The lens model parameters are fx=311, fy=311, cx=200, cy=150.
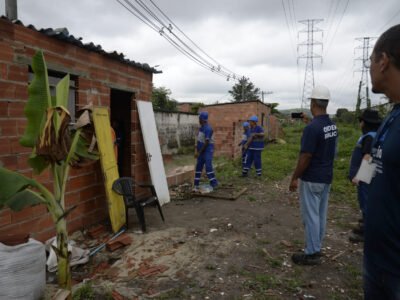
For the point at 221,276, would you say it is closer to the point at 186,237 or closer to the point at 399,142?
the point at 186,237

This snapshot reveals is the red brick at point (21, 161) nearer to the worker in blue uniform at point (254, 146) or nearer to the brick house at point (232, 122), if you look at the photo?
the worker in blue uniform at point (254, 146)

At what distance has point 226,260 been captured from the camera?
13.8ft

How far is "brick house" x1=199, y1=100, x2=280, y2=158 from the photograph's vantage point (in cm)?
1326

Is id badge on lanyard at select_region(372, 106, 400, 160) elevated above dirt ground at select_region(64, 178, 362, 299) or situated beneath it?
elevated above

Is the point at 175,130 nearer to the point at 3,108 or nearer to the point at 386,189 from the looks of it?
the point at 3,108

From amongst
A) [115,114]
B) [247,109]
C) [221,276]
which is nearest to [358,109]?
[247,109]

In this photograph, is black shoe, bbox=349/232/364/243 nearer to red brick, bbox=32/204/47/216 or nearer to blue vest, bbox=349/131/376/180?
blue vest, bbox=349/131/376/180

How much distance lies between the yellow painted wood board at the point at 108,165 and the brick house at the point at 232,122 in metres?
8.26

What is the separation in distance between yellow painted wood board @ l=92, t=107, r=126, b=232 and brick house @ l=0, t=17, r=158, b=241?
0.32m

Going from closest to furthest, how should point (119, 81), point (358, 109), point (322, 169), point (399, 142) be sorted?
point (399, 142) → point (322, 169) → point (119, 81) → point (358, 109)

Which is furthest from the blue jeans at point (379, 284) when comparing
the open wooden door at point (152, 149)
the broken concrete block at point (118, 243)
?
the open wooden door at point (152, 149)

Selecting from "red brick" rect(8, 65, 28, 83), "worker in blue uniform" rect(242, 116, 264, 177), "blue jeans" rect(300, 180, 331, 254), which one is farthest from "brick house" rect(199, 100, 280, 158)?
"red brick" rect(8, 65, 28, 83)

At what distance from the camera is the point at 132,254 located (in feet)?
14.2

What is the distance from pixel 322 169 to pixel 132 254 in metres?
2.77
